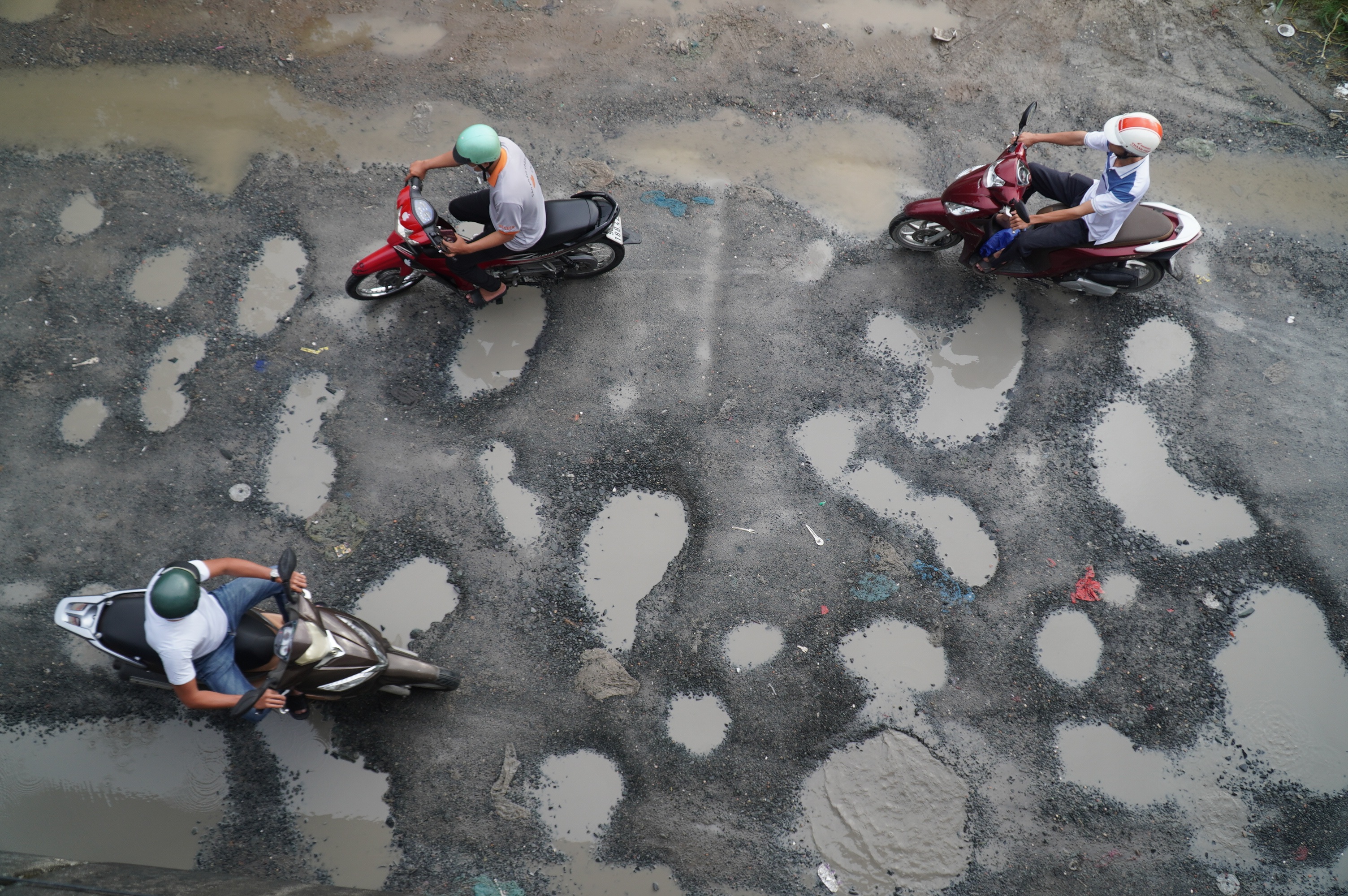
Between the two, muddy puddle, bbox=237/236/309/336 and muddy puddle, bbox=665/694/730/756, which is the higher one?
muddy puddle, bbox=237/236/309/336

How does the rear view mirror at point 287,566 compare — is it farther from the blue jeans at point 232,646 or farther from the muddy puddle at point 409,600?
the muddy puddle at point 409,600

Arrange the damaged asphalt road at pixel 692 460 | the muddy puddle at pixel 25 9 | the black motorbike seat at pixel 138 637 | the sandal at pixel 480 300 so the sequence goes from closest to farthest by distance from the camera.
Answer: the black motorbike seat at pixel 138 637 → the damaged asphalt road at pixel 692 460 → the sandal at pixel 480 300 → the muddy puddle at pixel 25 9

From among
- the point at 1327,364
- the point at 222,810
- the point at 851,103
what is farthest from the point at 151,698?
the point at 1327,364

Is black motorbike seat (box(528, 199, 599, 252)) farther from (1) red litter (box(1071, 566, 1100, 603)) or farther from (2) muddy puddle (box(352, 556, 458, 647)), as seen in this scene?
(1) red litter (box(1071, 566, 1100, 603))

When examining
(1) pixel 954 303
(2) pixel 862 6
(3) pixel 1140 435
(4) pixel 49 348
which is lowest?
(4) pixel 49 348

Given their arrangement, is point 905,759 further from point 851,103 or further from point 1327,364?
point 851,103

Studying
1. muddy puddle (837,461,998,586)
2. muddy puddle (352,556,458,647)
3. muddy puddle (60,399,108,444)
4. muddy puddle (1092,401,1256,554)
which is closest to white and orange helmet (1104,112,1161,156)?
muddy puddle (1092,401,1256,554)

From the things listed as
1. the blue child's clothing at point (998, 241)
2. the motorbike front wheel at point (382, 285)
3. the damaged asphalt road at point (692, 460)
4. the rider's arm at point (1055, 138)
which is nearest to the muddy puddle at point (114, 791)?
the damaged asphalt road at point (692, 460)
